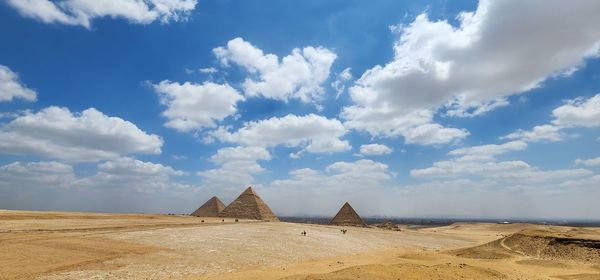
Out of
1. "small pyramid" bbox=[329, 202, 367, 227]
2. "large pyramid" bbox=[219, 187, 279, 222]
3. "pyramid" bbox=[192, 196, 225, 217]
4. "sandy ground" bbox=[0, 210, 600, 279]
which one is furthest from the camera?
"pyramid" bbox=[192, 196, 225, 217]

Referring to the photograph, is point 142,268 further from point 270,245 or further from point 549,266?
point 549,266

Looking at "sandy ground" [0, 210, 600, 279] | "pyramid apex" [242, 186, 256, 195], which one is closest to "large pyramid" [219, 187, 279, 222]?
"pyramid apex" [242, 186, 256, 195]

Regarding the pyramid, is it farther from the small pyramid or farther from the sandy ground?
the sandy ground

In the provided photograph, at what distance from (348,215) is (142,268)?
54.5 m

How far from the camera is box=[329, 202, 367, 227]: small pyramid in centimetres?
6581

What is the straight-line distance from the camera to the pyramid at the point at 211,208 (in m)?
71.4

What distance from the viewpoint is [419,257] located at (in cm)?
2269

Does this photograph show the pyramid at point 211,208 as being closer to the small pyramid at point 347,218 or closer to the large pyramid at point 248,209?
the large pyramid at point 248,209

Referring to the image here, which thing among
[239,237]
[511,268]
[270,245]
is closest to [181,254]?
[270,245]

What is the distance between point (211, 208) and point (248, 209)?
35.3ft

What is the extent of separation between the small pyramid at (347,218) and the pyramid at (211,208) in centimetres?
2043

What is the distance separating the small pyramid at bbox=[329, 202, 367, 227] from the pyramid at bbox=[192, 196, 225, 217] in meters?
20.4

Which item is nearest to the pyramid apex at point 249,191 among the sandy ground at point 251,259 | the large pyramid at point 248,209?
the large pyramid at point 248,209

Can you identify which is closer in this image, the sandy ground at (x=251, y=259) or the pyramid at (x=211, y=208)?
the sandy ground at (x=251, y=259)
